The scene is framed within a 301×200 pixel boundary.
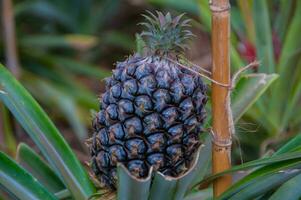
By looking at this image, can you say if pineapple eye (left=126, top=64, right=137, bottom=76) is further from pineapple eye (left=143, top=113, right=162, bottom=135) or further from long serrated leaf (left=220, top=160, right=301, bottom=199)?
long serrated leaf (left=220, top=160, right=301, bottom=199)

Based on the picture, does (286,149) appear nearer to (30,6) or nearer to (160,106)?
(160,106)

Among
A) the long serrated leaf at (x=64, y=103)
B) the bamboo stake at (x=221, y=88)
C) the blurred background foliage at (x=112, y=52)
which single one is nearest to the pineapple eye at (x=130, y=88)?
the bamboo stake at (x=221, y=88)

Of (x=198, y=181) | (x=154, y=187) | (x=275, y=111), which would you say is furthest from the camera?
(x=275, y=111)

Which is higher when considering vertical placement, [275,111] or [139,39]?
[139,39]

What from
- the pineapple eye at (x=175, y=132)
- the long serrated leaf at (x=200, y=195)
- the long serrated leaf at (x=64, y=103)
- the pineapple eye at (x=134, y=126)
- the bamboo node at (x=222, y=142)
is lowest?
the long serrated leaf at (x=64, y=103)

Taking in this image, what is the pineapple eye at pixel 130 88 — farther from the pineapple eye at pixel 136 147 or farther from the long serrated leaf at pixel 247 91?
the long serrated leaf at pixel 247 91

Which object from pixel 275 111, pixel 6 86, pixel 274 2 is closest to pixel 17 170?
pixel 6 86
